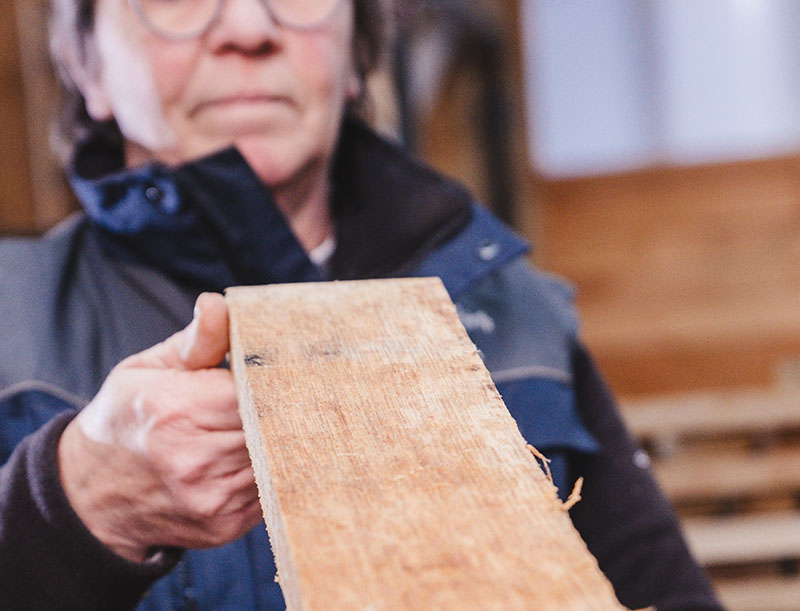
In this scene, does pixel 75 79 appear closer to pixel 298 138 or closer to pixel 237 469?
pixel 298 138

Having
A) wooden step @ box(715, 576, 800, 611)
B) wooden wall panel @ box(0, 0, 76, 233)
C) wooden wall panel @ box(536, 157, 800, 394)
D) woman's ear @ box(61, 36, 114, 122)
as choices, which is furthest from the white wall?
woman's ear @ box(61, 36, 114, 122)

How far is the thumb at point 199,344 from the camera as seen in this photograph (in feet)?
2.06

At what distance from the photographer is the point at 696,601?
106cm

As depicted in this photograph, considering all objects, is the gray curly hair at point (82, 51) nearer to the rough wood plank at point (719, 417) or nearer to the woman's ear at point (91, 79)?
the woman's ear at point (91, 79)

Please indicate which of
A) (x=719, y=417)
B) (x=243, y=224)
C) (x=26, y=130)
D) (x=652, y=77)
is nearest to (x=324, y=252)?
(x=243, y=224)

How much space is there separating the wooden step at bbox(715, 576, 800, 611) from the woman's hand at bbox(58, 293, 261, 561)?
2.24 metres

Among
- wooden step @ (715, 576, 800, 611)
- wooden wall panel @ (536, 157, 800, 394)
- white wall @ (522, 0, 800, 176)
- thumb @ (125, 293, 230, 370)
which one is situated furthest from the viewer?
white wall @ (522, 0, 800, 176)

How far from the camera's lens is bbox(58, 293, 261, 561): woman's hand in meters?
0.64

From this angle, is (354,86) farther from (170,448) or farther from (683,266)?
(683,266)

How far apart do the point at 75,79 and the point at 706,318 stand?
328 centimetres

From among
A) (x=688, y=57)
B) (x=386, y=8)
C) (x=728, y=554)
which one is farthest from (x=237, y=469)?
(x=688, y=57)

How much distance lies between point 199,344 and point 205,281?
38 cm

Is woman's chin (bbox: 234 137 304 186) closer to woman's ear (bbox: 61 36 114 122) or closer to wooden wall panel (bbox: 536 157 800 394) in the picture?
woman's ear (bbox: 61 36 114 122)

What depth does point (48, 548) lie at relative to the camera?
0.72 metres
